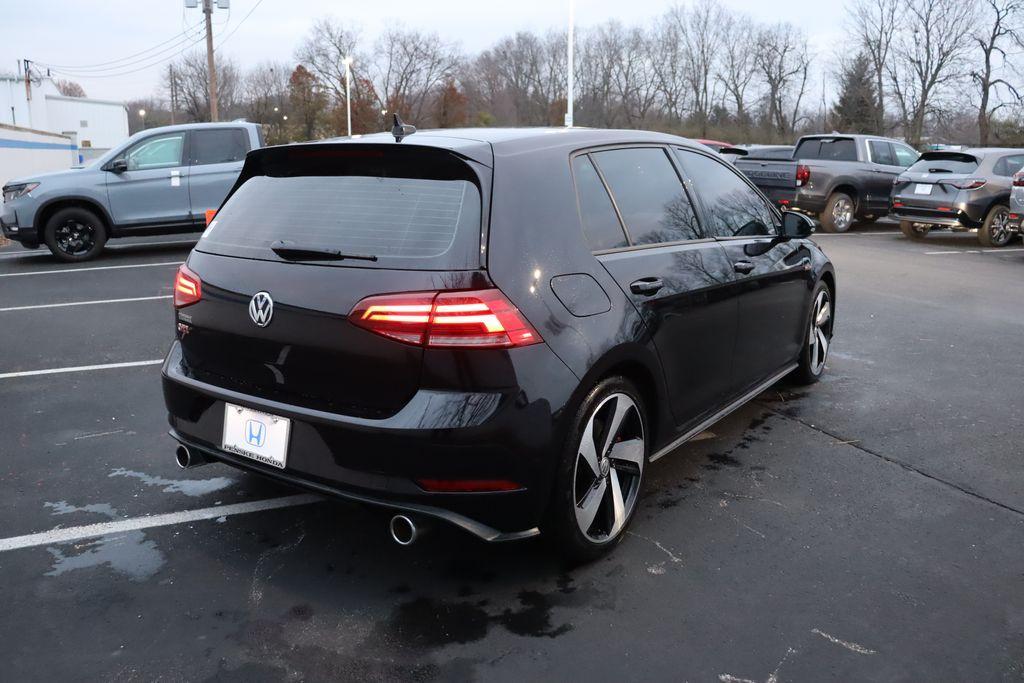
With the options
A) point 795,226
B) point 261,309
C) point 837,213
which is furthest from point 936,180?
point 261,309

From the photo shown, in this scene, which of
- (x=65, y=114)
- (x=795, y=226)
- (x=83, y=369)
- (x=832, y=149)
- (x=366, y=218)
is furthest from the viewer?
(x=65, y=114)

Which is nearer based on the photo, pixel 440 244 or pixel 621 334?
pixel 440 244

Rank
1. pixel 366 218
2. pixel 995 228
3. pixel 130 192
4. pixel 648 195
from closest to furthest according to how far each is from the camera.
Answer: pixel 366 218
pixel 648 195
pixel 130 192
pixel 995 228

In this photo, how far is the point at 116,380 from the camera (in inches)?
230

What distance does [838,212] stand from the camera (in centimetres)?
1627

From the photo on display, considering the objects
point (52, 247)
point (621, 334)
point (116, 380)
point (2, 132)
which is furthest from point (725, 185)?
point (2, 132)

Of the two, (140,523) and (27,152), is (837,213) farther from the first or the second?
(27,152)

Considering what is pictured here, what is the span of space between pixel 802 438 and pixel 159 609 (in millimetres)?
3361

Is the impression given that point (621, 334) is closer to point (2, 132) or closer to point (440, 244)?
point (440, 244)

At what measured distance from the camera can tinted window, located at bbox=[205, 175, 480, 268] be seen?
2.84 metres

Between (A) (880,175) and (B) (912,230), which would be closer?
(B) (912,230)

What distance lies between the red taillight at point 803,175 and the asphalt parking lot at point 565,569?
11.4 meters

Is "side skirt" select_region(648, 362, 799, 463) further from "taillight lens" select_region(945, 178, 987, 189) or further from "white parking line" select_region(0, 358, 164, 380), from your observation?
"taillight lens" select_region(945, 178, 987, 189)

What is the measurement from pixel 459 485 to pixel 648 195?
1.70 metres
